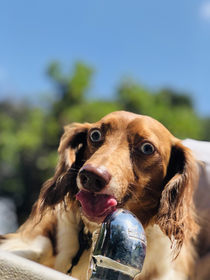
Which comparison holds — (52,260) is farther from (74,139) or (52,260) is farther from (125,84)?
(125,84)

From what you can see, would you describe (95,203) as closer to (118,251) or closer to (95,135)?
(95,135)

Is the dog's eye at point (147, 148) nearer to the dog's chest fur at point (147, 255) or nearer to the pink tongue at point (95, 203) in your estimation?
the pink tongue at point (95, 203)

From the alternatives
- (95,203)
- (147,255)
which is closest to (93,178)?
(95,203)

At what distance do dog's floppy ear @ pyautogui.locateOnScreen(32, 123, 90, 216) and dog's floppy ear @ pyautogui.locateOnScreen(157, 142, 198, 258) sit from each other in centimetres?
58

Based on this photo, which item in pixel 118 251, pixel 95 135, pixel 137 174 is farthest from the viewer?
pixel 95 135

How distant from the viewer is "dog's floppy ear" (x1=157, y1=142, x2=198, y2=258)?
1879 mm

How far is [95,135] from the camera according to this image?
2010 millimetres

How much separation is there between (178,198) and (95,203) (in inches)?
23.9

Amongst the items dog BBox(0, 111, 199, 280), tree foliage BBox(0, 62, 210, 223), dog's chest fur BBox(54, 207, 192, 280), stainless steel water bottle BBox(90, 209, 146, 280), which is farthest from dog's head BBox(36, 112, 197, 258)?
tree foliage BBox(0, 62, 210, 223)

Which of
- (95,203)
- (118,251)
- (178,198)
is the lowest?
(178,198)

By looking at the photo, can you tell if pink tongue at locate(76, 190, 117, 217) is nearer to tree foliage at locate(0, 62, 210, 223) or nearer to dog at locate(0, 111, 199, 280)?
dog at locate(0, 111, 199, 280)

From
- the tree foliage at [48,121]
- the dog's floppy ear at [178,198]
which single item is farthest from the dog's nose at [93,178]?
the tree foliage at [48,121]

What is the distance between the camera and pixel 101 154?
1743mm

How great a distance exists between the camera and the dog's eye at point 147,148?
1886 millimetres
